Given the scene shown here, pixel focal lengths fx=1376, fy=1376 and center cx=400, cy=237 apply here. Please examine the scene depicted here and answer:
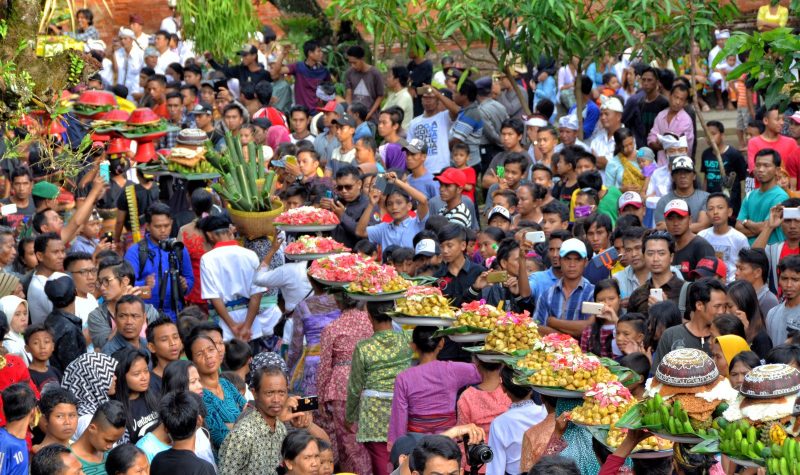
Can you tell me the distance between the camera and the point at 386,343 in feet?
28.5

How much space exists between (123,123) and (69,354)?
14.3 feet

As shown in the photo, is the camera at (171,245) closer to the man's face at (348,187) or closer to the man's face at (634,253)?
the man's face at (348,187)

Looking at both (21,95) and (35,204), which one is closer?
(21,95)

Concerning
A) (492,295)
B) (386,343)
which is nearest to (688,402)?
(386,343)

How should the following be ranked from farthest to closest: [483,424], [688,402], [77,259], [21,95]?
[77,259] < [483,424] < [21,95] < [688,402]

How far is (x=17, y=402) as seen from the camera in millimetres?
7492

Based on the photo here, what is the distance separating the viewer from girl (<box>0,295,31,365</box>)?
9.32 m

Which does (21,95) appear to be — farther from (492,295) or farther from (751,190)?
(751,190)

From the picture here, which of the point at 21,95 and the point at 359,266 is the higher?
the point at 21,95

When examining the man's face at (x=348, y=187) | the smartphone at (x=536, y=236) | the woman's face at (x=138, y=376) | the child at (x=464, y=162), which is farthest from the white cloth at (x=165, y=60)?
the woman's face at (x=138, y=376)

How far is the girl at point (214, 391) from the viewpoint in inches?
327

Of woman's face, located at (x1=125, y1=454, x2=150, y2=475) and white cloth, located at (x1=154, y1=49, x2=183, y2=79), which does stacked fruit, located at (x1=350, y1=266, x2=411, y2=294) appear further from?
white cloth, located at (x1=154, y1=49, x2=183, y2=79)

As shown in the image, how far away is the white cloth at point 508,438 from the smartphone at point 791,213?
3453 mm

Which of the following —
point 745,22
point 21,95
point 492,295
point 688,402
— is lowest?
point 745,22
